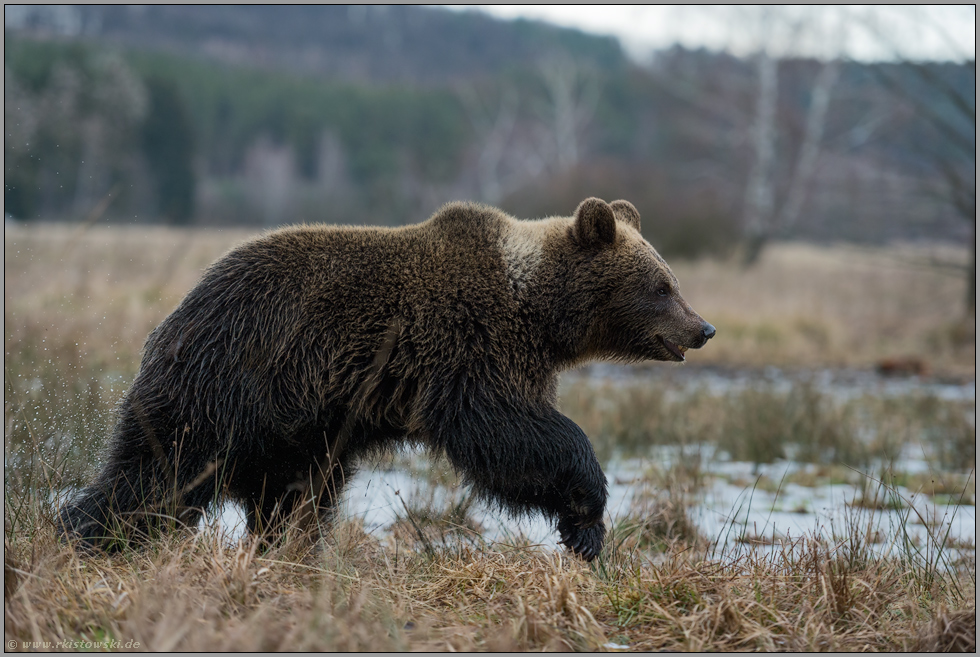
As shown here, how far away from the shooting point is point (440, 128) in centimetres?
4903

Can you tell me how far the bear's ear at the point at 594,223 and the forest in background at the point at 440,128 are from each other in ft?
31.9

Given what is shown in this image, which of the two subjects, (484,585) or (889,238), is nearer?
(484,585)

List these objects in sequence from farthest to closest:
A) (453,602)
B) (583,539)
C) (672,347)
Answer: (672,347) → (583,539) → (453,602)

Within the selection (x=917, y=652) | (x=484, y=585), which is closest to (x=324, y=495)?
(x=484, y=585)

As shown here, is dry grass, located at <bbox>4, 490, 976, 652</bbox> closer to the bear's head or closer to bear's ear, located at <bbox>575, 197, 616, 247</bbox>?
the bear's head

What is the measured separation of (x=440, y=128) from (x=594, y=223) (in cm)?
4588

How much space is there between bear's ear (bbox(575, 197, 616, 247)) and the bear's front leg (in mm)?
1042

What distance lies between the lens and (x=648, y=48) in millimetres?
43781

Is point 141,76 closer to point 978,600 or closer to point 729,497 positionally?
point 729,497

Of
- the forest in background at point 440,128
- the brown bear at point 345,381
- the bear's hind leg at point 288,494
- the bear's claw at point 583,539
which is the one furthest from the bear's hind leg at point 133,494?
the forest in background at point 440,128

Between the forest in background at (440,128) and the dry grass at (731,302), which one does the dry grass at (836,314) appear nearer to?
the dry grass at (731,302)

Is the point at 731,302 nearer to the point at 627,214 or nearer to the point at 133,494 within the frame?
the point at 627,214

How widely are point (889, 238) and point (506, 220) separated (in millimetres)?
31420

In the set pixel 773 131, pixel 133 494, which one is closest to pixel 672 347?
pixel 133 494
